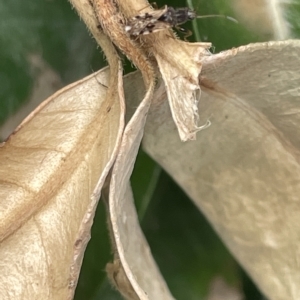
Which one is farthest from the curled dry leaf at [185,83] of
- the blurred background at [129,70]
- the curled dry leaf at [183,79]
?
the blurred background at [129,70]

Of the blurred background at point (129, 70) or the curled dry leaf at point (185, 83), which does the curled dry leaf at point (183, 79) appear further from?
the blurred background at point (129, 70)

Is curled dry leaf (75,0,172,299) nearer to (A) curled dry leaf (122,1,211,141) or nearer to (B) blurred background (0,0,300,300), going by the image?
(A) curled dry leaf (122,1,211,141)

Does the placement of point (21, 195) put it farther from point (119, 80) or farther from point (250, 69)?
point (250, 69)

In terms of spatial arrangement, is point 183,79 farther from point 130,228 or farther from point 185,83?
point 130,228

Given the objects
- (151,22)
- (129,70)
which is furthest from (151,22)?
(129,70)

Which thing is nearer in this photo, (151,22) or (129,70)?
(151,22)

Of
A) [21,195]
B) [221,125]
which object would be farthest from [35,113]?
[221,125]
